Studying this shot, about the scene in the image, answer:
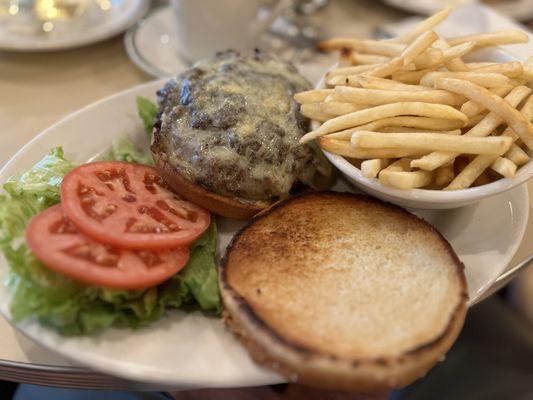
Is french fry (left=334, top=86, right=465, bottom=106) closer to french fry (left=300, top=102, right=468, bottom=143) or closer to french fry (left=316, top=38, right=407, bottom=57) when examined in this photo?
french fry (left=300, top=102, right=468, bottom=143)

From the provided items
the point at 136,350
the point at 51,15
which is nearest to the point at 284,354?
the point at 136,350

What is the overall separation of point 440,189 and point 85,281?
1.03 meters

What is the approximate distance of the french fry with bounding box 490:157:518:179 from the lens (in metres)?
1.47

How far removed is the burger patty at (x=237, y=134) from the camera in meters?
1.65

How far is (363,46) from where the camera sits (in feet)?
6.23

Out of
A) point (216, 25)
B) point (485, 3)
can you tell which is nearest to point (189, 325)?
point (216, 25)

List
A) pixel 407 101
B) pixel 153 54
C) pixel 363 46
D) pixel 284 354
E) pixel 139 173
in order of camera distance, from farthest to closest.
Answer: pixel 153 54 → pixel 363 46 → pixel 139 173 → pixel 407 101 → pixel 284 354

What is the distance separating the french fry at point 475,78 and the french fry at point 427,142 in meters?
0.20

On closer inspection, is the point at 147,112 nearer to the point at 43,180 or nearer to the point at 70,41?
the point at 43,180

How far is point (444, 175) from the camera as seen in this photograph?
5.17 feet

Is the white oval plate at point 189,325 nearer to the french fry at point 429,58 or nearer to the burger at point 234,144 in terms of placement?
the burger at point 234,144

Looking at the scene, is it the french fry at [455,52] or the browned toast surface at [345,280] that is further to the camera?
the french fry at [455,52]

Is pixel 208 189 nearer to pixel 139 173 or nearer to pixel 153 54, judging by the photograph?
pixel 139 173

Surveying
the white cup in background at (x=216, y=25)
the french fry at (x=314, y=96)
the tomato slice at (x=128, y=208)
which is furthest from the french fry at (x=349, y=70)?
the white cup in background at (x=216, y=25)
